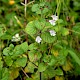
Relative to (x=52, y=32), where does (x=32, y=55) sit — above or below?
below

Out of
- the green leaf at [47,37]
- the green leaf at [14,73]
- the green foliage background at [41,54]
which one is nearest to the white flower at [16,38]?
the green foliage background at [41,54]

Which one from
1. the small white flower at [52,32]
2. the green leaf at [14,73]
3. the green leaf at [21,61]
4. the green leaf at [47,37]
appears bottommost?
the green leaf at [14,73]

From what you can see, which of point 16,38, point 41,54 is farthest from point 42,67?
point 16,38

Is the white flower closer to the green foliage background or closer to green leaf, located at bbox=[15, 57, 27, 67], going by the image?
the green foliage background

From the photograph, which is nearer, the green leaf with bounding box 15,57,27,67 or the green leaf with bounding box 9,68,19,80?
the green leaf with bounding box 15,57,27,67

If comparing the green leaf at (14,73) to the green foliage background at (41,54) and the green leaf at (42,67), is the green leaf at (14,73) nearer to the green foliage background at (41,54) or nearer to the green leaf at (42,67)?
the green foliage background at (41,54)

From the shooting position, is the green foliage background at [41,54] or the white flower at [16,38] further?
the white flower at [16,38]

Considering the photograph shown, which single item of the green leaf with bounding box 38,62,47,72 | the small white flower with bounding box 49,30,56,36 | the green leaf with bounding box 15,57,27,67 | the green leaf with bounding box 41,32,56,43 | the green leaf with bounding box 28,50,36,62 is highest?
the small white flower with bounding box 49,30,56,36

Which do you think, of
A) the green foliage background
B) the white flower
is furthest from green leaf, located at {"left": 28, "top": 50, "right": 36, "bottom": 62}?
the white flower

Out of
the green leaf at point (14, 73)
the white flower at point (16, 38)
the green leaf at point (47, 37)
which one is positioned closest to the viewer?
the green leaf at point (47, 37)

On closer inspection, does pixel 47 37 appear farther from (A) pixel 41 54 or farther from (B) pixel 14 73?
(B) pixel 14 73

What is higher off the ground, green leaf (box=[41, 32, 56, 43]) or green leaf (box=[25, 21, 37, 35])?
green leaf (box=[25, 21, 37, 35])

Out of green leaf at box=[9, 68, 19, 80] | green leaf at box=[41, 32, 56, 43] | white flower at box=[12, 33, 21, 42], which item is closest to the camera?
green leaf at box=[41, 32, 56, 43]
